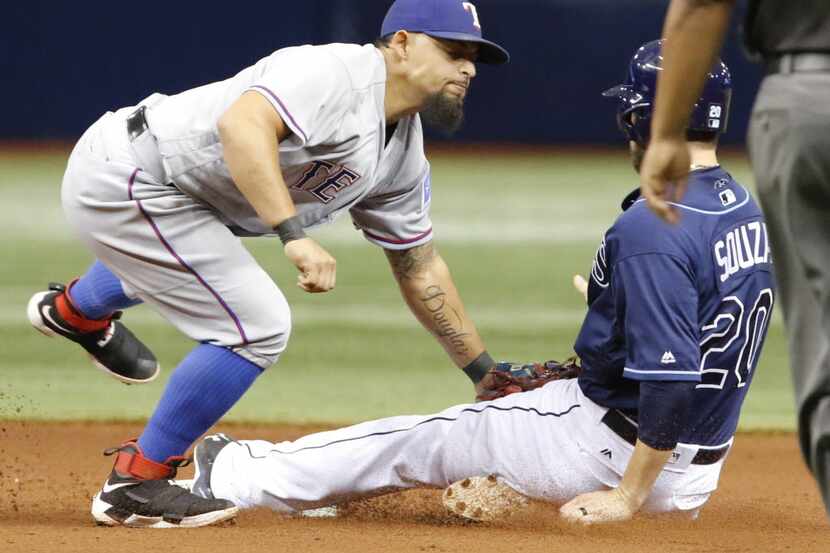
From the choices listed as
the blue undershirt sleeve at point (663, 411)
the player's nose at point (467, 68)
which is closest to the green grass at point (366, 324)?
the player's nose at point (467, 68)

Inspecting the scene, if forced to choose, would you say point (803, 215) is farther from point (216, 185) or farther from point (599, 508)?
point (216, 185)

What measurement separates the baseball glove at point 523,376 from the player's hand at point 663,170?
73.5 inches

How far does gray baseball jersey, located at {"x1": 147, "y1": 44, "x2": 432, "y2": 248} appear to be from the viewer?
4.14 m

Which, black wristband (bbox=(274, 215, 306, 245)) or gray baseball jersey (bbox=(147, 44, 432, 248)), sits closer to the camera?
black wristband (bbox=(274, 215, 306, 245))

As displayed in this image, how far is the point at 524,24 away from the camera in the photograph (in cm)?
2038

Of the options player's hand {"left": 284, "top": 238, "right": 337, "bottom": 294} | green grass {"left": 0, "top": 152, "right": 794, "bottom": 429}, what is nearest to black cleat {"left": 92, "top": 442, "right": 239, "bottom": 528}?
player's hand {"left": 284, "top": 238, "right": 337, "bottom": 294}

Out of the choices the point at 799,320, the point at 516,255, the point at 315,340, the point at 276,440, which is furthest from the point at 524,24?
the point at 799,320

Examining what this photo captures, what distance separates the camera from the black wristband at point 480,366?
496 centimetres

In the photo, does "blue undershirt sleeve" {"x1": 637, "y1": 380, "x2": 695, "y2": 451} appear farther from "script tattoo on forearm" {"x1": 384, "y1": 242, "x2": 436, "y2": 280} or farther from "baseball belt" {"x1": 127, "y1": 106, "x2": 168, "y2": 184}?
"baseball belt" {"x1": 127, "y1": 106, "x2": 168, "y2": 184}

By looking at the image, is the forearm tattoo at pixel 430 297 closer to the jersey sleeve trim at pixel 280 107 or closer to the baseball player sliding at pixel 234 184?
the baseball player sliding at pixel 234 184

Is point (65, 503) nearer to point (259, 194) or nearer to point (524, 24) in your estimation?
point (259, 194)

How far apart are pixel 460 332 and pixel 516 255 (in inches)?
283

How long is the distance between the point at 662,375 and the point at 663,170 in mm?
1254

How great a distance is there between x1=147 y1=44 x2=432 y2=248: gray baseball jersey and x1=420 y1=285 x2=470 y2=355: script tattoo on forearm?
590mm
